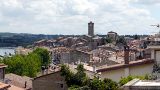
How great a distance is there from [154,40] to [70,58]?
96.5 m

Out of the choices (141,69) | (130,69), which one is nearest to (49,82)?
(130,69)

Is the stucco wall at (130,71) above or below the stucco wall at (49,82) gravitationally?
above

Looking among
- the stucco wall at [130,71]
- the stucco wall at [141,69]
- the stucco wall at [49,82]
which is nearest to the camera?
the stucco wall at [141,69]

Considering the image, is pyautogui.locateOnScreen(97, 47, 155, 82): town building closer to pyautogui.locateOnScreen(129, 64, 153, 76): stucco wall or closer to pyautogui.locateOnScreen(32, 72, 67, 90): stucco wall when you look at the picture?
pyautogui.locateOnScreen(129, 64, 153, 76): stucco wall

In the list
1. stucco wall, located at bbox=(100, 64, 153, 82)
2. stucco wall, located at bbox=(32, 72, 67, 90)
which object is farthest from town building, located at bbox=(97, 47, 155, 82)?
stucco wall, located at bbox=(32, 72, 67, 90)

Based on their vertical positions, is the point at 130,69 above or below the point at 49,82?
above

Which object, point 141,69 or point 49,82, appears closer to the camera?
point 141,69

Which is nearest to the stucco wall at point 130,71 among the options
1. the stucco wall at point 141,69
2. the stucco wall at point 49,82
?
the stucco wall at point 141,69

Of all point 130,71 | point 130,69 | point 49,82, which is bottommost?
point 49,82

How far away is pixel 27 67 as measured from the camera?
88.0 metres

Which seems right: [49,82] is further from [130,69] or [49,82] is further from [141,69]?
[141,69]

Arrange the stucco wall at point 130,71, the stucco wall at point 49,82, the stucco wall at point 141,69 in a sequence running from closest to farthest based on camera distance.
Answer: the stucco wall at point 141,69
the stucco wall at point 130,71
the stucco wall at point 49,82

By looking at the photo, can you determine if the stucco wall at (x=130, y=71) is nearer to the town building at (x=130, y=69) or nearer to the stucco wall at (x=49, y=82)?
the town building at (x=130, y=69)

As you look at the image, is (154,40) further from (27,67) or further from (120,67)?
(27,67)
